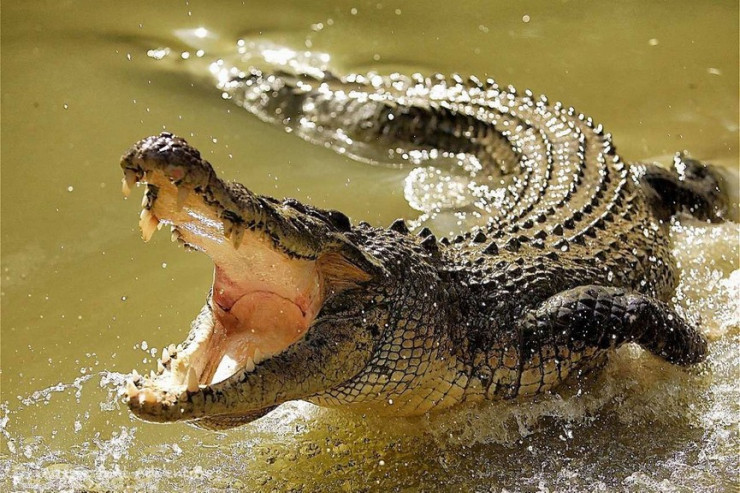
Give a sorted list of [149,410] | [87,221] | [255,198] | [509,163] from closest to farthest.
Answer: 1. [149,410]
2. [255,198]
3. [87,221]
4. [509,163]

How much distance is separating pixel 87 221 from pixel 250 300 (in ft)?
7.97

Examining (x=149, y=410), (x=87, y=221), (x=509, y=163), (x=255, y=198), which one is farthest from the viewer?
(x=509, y=163)

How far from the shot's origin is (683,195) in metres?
5.62

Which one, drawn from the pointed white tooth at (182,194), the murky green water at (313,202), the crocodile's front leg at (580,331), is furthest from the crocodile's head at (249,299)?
the crocodile's front leg at (580,331)

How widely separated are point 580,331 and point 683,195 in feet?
7.33

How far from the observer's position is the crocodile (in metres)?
2.86

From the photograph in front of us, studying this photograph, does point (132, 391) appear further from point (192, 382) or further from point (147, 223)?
point (147, 223)

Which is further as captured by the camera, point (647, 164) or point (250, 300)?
point (647, 164)

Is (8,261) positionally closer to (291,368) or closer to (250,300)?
(250,300)

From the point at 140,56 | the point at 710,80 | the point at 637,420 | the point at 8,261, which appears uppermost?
the point at 140,56

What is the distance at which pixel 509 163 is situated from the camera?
19.9 feet

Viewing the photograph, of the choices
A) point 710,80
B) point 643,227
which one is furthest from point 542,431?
point 710,80

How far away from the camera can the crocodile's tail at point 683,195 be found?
18.3ft

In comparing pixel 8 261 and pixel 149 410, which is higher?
pixel 8 261
